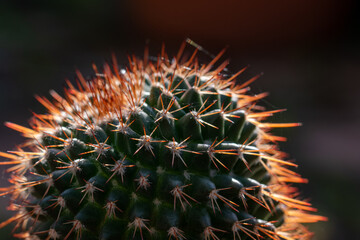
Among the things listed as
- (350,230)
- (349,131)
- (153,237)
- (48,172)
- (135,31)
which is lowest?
(350,230)

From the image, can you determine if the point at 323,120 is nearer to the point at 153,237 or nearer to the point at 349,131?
the point at 349,131

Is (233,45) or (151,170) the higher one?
(233,45)

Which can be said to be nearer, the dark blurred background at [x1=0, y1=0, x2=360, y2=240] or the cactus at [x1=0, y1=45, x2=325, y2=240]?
the cactus at [x1=0, y1=45, x2=325, y2=240]

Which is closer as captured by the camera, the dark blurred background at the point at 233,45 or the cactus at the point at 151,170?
the cactus at the point at 151,170

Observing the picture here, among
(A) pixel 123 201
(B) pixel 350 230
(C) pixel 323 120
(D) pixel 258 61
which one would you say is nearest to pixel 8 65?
(D) pixel 258 61
